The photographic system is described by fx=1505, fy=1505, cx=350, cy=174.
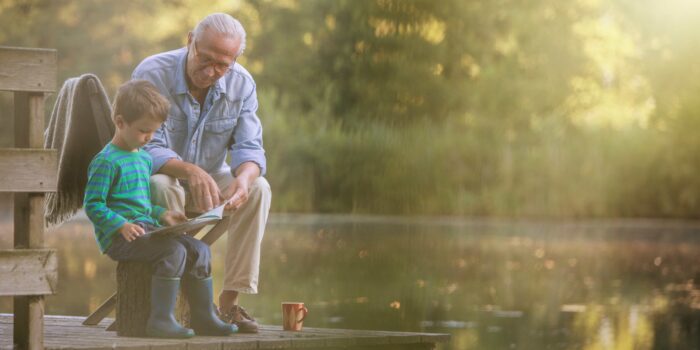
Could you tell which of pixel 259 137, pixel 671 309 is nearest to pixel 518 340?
pixel 671 309

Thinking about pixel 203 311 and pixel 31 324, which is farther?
pixel 203 311

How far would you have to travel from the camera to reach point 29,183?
391 centimetres

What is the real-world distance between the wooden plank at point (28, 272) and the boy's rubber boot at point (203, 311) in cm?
46

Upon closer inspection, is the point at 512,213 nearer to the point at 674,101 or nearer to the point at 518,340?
the point at 674,101

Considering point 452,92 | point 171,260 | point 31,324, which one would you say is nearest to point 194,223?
point 171,260

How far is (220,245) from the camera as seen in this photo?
51.9ft

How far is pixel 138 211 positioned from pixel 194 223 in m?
0.21

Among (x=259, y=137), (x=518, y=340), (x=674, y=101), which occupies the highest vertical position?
(x=674, y=101)

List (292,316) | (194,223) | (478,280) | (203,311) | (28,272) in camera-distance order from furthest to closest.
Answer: (478,280) → (292,316) → (203,311) → (194,223) → (28,272)

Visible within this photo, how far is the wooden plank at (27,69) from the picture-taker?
3893 mm

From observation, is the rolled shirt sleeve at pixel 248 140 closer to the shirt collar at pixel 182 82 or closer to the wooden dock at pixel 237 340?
the shirt collar at pixel 182 82

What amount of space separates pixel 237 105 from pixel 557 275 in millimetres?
7994

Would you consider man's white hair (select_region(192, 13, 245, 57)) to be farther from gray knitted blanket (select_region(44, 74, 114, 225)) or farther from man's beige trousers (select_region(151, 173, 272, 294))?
man's beige trousers (select_region(151, 173, 272, 294))

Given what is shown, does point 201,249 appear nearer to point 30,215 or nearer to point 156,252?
point 156,252
